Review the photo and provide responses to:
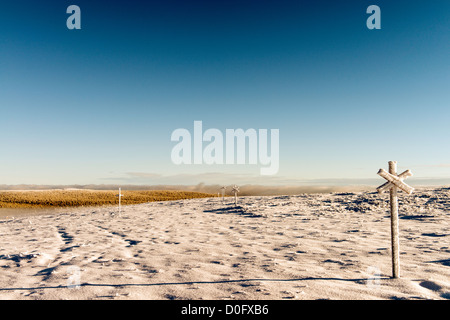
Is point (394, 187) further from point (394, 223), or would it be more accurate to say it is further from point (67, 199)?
point (67, 199)

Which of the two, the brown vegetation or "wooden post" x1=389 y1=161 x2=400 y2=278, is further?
the brown vegetation

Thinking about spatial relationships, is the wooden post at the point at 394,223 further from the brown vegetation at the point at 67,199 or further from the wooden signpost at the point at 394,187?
the brown vegetation at the point at 67,199

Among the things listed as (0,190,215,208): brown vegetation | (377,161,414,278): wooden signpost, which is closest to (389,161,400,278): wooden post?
(377,161,414,278): wooden signpost

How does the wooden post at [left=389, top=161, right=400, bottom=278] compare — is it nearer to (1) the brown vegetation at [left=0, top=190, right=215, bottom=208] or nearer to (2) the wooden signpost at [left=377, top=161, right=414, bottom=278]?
(2) the wooden signpost at [left=377, top=161, right=414, bottom=278]

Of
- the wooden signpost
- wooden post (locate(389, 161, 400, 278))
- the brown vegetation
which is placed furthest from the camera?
the brown vegetation

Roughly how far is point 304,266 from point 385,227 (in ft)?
24.9

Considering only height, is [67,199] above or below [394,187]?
below

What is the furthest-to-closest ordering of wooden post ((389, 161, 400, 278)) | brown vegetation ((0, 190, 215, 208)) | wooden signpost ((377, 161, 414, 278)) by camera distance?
brown vegetation ((0, 190, 215, 208)) < wooden post ((389, 161, 400, 278)) < wooden signpost ((377, 161, 414, 278))

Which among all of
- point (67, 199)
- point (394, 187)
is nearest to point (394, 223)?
Answer: point (394, 187)

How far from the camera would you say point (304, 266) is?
7020 mm
